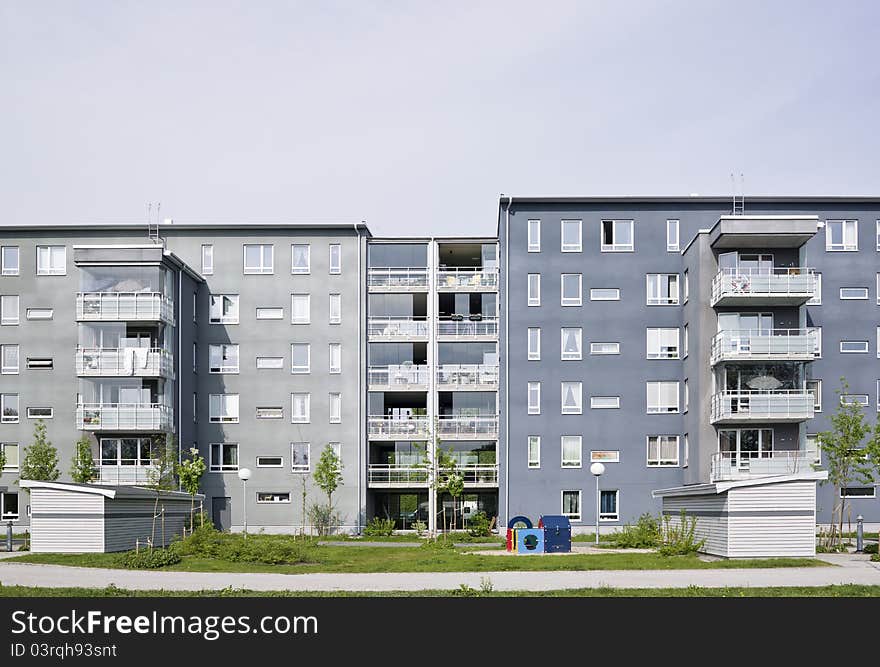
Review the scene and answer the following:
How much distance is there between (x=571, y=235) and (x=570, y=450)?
36.2ft

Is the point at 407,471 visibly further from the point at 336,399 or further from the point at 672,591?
the point at 672,591

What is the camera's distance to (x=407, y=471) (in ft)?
179

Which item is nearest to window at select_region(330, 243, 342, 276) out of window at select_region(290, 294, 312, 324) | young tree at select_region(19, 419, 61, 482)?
window at select_region(290, 294, 312, 324)

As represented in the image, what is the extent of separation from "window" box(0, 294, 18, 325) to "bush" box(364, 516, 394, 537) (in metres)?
21.6

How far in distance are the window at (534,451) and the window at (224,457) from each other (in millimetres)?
15722

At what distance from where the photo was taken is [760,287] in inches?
1811

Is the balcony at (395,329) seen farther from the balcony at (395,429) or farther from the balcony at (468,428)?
the balcony at (468,428)

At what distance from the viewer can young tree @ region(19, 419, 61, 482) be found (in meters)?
47.6

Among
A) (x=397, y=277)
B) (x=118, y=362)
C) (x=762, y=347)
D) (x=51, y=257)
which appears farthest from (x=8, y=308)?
(x=762, y=347)

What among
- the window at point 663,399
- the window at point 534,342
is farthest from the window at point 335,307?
the window at point 663,399

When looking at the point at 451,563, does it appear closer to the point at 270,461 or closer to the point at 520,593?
the point at 520,593

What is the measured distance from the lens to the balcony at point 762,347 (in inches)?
1802

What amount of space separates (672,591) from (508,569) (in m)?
7.37

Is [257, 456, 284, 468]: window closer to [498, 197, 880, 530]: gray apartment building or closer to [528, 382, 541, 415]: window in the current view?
[498, 197, 880, 530]: gray apartment building
